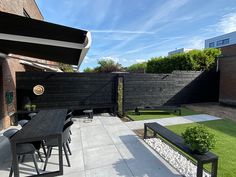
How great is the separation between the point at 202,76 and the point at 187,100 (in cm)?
205

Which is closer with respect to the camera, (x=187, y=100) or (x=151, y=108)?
(x=151, y=108)

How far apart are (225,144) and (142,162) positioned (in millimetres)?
2830

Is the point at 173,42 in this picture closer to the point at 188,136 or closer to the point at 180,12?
the point at 180,12

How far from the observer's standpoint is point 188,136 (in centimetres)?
329

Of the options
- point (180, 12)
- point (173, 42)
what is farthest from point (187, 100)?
point (173, 42)

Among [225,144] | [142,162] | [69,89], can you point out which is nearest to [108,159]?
[142,162]

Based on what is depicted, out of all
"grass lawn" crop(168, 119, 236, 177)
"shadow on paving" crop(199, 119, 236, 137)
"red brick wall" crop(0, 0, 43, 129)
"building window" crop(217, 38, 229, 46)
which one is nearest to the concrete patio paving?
"grass lawn" crop(168, 119, 236, 177)

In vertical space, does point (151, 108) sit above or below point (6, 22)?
below

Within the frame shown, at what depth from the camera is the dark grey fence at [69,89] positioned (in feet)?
26.2

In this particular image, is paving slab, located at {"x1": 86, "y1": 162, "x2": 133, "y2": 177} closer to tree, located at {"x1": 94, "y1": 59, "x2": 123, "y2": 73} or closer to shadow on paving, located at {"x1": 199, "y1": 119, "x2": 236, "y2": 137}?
shadow on paving, located at {"x1": 199, "y1": 119, "x2": 236, "y2": 137}

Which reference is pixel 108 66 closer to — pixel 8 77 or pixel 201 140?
pixel 8 77

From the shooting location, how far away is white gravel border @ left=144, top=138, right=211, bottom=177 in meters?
3.60

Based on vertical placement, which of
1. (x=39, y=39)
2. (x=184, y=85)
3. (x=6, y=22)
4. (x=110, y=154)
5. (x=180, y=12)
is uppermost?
(x=180, y=12)

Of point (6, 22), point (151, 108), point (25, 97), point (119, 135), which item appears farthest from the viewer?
point (151, 108)
